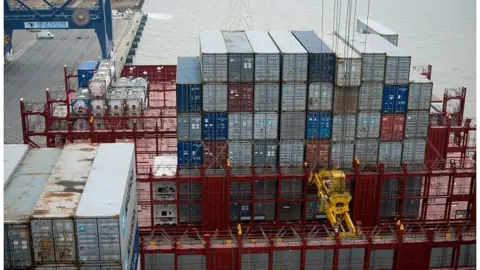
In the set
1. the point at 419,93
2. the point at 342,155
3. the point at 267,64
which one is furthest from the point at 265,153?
the point at 419,93

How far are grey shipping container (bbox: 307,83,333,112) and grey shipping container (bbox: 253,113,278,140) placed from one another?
1.54m

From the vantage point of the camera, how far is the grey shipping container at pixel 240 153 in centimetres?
2539

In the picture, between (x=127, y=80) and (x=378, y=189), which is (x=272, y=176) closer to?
(x=378, y=189)

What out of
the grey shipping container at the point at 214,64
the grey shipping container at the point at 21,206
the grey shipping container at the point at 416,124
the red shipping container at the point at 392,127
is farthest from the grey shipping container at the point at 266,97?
the grey shipping container at the point at 21,206

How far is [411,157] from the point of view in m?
26.2

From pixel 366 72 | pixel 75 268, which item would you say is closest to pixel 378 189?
pixel 366 72

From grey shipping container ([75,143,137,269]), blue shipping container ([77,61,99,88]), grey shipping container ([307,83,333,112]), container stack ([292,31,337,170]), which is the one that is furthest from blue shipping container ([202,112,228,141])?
blue shipping container ([77,61,99,88])

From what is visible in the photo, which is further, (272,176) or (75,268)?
(272,176)

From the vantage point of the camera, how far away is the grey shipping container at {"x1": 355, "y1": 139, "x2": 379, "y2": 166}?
25750mm

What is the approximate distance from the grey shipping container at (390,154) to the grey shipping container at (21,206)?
13.6 metres

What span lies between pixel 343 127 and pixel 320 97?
63.7 inches

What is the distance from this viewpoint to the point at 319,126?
2522 cm

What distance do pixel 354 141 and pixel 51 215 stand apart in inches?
552

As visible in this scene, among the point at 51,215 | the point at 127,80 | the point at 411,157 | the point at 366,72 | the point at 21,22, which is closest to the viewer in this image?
the point at 51,215
